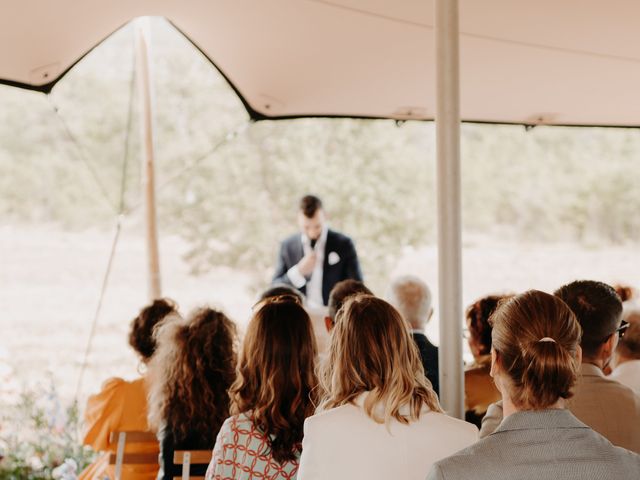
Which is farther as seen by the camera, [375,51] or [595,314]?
[375,51]

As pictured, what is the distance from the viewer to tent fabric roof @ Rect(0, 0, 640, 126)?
376cm

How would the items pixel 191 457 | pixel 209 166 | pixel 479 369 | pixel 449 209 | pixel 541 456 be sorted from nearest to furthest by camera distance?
pixel 541 456
pixel 449 209
pixel 191 457
pixel 479 369
pixel 209 166

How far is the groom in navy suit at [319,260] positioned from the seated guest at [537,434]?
3751 millimetres

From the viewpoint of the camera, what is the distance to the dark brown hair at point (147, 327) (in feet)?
10.3

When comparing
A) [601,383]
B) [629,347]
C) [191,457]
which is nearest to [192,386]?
[191,457]

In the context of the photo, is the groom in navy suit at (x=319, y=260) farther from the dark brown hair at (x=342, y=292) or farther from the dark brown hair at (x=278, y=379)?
the dark brown hair at (x=278, y=379)

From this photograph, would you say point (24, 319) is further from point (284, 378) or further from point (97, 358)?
point (284, 378)

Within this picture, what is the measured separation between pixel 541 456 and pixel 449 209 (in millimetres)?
1078

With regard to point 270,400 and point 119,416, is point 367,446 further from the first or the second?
point 119,416

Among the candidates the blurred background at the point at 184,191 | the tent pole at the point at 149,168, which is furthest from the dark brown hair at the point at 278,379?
the blurred background at the point at 184,191

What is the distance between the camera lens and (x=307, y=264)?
5.38 metres

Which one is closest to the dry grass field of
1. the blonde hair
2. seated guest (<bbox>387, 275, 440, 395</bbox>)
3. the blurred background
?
the blurred background

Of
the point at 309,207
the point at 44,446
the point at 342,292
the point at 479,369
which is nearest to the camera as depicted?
the point at 479,369

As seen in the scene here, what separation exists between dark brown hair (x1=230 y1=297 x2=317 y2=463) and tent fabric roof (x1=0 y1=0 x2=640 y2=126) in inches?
77.0
